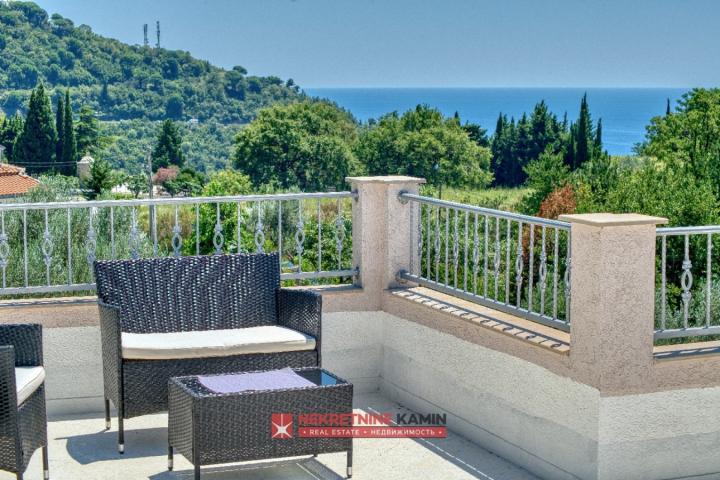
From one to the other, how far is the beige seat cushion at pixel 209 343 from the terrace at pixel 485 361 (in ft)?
1.52

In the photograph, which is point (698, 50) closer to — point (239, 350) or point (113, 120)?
point (113, 120)

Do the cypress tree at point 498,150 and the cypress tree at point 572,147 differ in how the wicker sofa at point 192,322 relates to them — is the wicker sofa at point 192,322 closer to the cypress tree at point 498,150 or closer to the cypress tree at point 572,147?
the cypress tree at point 572,147

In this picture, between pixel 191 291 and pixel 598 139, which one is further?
pixel 598 139

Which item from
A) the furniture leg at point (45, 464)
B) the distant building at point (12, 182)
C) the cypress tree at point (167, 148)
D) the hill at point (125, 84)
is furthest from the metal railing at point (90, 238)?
the hill at point (125, 84)

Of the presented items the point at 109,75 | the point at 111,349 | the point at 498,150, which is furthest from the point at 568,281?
the point at 109,75

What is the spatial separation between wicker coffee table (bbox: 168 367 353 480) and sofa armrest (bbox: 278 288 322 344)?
2.42 feet

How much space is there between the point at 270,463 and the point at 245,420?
0.58 metres

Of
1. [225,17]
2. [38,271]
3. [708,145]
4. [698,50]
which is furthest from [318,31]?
[38,271]

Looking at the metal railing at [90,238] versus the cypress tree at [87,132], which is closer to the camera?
the metal railing at [90,238]

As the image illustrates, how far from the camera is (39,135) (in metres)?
69.8

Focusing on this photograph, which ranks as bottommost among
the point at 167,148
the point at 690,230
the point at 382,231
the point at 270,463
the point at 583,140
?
the point at 270,463

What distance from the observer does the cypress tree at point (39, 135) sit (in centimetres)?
6944

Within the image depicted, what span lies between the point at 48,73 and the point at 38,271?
8294 cm

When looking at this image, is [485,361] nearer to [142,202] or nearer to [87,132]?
[142,202]
